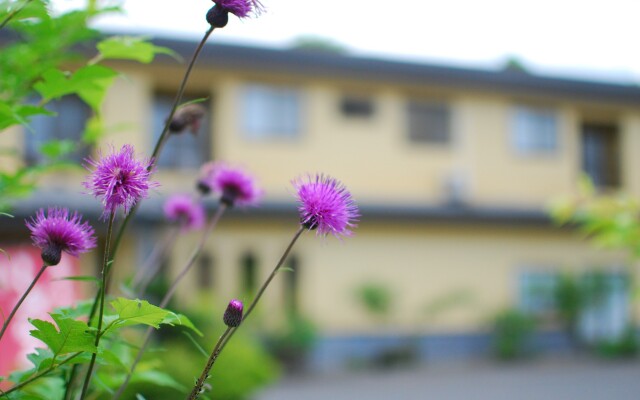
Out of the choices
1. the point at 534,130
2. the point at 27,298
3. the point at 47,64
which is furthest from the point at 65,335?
the point at 534,130

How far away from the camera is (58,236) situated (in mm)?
1394

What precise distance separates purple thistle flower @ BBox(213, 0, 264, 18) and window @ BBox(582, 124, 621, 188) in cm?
2049

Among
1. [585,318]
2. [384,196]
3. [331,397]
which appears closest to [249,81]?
[384,196]

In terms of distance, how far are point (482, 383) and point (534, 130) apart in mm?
7374

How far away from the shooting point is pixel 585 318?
18266 mm

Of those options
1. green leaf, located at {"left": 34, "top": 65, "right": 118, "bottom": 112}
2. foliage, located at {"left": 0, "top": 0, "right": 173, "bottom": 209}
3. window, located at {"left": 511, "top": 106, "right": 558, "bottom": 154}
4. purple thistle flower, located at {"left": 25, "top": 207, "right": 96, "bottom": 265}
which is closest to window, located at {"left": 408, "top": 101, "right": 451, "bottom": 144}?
window, located at {"left": 511, "top": 106, "right": 558, "bottom": 154}

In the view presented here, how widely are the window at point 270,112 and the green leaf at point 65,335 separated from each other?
14936mm

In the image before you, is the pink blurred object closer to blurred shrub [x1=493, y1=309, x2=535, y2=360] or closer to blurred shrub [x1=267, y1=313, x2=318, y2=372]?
blurred shrub [x1=267, y1=313, x2=318, y2=372]

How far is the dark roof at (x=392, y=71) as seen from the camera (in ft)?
50.3

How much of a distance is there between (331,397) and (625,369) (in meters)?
7.42

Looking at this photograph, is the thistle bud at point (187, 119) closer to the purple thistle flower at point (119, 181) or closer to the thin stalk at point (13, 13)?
the thin stalk at point (13, 13)

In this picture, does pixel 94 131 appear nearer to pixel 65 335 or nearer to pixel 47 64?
pixel 47 64

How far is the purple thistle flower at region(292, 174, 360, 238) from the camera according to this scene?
138 centimetres

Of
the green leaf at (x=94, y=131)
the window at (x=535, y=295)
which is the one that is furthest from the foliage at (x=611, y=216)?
the window at (x=535, y=295)
